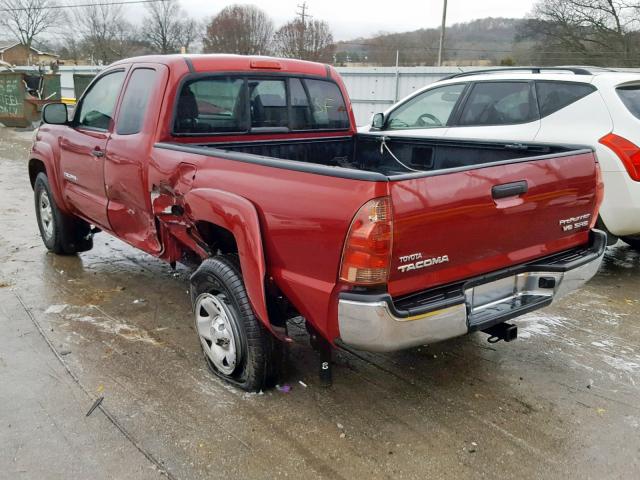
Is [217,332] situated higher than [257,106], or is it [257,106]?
[257,106]

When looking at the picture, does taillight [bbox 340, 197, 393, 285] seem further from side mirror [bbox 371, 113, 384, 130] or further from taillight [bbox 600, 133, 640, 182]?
side mirror [bbox 371, 113, 384, 130]

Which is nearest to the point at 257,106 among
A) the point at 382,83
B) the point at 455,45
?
the point at 382,83

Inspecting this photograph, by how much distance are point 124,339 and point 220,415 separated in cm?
128

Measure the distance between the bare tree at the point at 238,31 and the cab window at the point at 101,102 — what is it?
62913 millimetres

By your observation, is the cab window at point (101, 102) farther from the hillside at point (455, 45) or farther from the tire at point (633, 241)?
the hillside at point (455, 45)

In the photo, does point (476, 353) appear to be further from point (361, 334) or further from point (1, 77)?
point (1, 77)

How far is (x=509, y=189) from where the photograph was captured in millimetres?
2857

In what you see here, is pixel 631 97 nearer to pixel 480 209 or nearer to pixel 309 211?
pixel 480 209

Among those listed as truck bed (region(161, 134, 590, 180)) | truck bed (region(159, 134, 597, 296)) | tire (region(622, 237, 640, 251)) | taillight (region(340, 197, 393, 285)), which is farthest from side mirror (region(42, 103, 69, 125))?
tire (region(622, 237, 640, 251))

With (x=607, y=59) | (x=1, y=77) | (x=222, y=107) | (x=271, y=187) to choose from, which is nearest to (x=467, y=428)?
(x=271, y=187)

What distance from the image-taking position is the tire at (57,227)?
18.5ft

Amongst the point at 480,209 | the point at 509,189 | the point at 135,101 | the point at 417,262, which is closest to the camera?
the point at 417,262

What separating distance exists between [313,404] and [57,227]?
372 centimetres

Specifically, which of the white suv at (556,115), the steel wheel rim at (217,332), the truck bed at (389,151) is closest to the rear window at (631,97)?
the white suv at (556,115)
